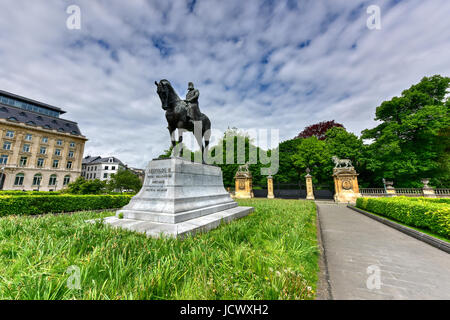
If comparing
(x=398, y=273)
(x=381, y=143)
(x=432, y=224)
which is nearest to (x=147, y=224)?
(x=398, y=273)

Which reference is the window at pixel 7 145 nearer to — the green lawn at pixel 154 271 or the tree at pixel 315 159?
the green lawn at pixel 154 271

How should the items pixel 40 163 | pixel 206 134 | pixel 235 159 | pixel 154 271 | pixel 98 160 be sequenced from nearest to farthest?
pixel 154 271 → pixel 206 134 → pixel 235 159 → pixel 40 163 → pixel 98 160

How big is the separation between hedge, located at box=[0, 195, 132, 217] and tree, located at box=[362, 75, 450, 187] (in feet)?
106

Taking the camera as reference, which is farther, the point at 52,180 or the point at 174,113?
the point at 52,180

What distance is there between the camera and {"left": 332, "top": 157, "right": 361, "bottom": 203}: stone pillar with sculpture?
2272 centimetres

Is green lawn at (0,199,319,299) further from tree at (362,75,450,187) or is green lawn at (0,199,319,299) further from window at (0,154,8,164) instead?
window at (0,154,8,164)

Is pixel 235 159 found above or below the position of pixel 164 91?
above

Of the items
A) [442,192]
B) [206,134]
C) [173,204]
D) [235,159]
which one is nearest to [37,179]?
[235,159]

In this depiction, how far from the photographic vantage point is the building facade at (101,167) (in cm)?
6750

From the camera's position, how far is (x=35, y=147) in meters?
42.2

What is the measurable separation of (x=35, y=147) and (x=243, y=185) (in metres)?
52.5

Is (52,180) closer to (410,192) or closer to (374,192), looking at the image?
(374,192)

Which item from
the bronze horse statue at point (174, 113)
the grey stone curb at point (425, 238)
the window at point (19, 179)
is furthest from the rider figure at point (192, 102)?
the window at point (19, 179)
